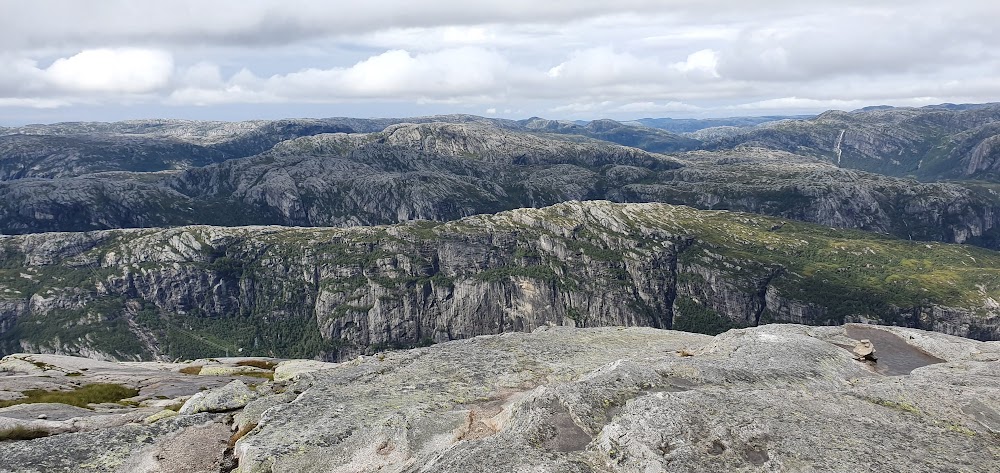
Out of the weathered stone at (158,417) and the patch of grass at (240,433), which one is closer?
the patch of grass at (240,433)

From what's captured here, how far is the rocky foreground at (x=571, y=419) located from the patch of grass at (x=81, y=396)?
8.78m

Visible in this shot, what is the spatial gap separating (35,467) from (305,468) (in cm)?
1450

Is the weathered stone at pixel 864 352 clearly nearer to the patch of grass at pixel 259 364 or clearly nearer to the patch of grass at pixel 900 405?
the patch of grass at pixel 900 405

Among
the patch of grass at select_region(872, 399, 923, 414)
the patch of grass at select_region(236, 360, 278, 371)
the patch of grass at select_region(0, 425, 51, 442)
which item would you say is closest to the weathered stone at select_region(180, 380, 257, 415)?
the patch of grass at select_region(0, 425, 51, 442)

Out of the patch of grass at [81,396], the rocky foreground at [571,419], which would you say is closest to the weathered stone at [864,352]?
the rocky foreground at [571,419]

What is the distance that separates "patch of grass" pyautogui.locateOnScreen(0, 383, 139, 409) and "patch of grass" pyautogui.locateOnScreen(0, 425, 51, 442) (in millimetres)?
18046

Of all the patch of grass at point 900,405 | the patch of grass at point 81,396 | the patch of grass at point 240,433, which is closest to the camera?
the patch of grass at point 900,405

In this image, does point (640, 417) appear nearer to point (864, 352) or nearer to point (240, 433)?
point (240, 433)

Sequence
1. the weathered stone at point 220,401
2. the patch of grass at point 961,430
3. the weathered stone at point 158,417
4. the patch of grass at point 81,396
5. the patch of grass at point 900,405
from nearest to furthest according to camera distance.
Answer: the patch of grass at point 961,430 → the patch of grass at point 900,405 → the weathered stone at point 158,417 → the weathered stone at point 220,401 → the patch of grass at point 81,396

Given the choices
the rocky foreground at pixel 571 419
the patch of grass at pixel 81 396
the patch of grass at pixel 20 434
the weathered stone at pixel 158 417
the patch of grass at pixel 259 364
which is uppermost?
the rocky foreground at pixel 571 419

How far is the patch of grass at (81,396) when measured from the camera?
52.0 m

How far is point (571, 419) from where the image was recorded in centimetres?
2673

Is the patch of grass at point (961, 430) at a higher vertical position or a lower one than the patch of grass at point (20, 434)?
higher

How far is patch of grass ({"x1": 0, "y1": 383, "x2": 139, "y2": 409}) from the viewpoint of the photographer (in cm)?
5197
